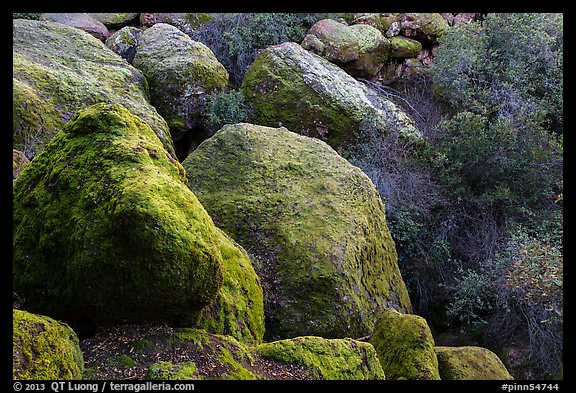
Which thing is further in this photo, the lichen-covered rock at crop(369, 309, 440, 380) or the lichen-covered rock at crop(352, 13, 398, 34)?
the lichen-covered rock at crop(352, 13, 398, 34)

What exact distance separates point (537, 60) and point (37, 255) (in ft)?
35.5

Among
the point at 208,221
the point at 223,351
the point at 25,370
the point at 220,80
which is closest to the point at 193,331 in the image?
the point at 223,351

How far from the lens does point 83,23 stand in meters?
11.4

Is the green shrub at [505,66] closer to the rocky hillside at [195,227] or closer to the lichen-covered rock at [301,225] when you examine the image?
the rocky hillside at [195,227]

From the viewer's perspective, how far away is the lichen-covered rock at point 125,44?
9.78 m

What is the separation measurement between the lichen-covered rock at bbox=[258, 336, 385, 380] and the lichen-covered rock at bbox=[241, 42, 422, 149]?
5.60 metres

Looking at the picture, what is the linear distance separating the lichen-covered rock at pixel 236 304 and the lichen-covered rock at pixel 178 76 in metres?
4.69

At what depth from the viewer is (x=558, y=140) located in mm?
9500

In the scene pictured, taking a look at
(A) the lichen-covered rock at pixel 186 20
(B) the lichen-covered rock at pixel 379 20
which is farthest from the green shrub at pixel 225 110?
(B) the lichen-covered rock at pixel 379 20

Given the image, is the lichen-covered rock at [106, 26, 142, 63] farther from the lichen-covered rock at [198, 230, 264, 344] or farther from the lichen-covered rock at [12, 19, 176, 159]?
the lichen-covered rock at [198, 230, 264, 344]

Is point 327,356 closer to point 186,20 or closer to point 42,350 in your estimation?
point 42,350

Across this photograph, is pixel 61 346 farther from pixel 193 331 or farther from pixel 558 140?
pixel 558 140

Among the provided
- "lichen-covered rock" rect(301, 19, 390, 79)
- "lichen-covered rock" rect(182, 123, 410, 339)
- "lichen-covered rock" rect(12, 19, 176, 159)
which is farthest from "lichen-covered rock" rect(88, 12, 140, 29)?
"lichen-covered rock" rect(182, 123, 410, 339)

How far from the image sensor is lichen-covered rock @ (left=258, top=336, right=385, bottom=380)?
3.23 meters
